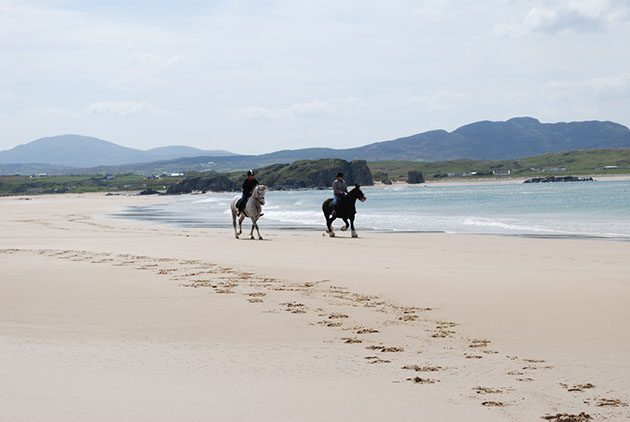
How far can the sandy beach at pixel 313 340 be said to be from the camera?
5957 mm

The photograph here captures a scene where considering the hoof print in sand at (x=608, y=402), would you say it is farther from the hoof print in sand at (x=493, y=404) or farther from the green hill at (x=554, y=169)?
the green hill at (x=554, y=169)

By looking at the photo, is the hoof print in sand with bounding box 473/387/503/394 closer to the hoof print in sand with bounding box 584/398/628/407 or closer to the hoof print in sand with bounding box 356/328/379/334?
the hoof print in sand with bounding box 584/398/628/407

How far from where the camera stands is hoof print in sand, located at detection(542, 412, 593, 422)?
559 centimetres

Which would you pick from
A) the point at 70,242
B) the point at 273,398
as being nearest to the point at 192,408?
the point at 273,398

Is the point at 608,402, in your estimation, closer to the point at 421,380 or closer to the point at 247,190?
→ the point at 421,380

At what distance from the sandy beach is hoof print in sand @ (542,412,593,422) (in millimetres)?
17

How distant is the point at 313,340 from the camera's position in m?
8.34

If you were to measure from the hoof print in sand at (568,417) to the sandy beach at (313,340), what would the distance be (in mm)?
17

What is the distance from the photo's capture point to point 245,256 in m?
17.7

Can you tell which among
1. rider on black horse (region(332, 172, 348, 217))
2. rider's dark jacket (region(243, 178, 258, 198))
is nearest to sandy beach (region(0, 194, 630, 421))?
rider's dark jacket (region(243, 178, 258, 198))

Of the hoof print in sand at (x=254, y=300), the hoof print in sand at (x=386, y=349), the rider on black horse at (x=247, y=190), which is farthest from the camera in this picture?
the rider on black horse at (x=247, y=190)

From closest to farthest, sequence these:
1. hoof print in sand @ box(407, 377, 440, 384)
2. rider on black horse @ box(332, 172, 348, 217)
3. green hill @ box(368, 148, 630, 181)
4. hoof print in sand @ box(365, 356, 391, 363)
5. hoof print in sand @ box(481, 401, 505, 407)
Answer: hoof print in sand @ box(481, 401, 505, 407)
hoof print in sand @ box(407, 377, 440, 384)
hoof print in sand @ box(365, 356, 391, 363)
rider on black horse @ box(332, 172, 348, 217)
green hill @ box(368, 148, 630, 181)

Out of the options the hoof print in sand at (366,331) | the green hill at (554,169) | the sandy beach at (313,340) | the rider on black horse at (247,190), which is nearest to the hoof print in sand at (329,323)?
the sandy beach at (313,340)

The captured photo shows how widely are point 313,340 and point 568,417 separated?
129 inches
